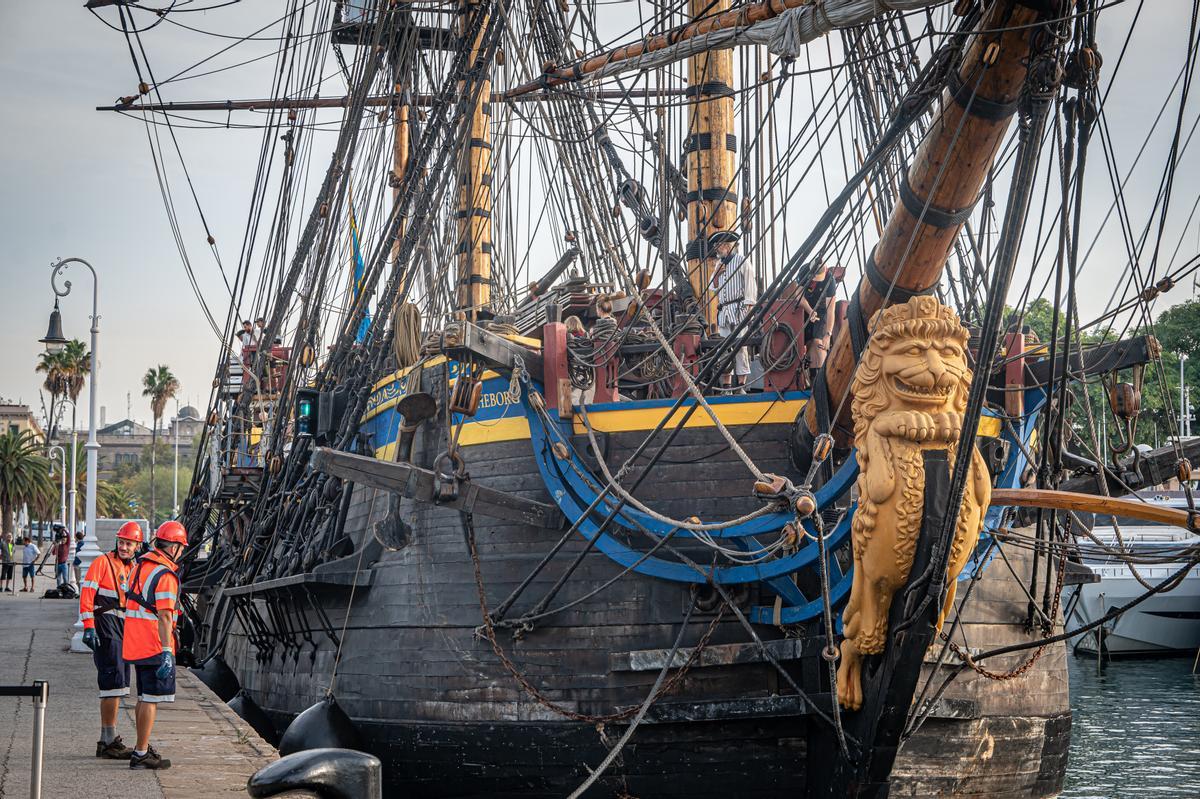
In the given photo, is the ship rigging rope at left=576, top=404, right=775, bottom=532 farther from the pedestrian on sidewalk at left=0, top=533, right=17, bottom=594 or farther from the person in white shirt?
the pedestrian on sidewalk at left=0, top=533, right=17, bottom=594

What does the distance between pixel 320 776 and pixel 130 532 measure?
178 inches

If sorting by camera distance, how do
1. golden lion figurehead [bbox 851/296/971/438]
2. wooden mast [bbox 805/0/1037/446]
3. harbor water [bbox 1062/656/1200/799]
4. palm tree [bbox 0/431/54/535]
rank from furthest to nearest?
palm tree [bbox 0/431/54/535]
harbor water [bbox 1062/656/1200/799]
golden lion figurehead [bbox 851/296/971/438]
wooden mast [bbox 805/0/1037/446]

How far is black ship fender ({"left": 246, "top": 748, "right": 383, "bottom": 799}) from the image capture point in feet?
18.9

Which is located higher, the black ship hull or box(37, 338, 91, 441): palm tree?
box(37, 338, 91, 441): palm tree

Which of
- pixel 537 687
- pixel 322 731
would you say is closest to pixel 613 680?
pixel 537 687

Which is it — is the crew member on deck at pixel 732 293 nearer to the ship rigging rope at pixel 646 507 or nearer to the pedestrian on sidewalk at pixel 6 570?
the ship rigging rope at pixel 646 507

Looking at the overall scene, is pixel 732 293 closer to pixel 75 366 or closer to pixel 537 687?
pixel 537 687

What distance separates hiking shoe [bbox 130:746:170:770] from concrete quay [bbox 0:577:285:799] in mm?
68

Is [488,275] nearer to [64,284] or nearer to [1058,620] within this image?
[64,284]

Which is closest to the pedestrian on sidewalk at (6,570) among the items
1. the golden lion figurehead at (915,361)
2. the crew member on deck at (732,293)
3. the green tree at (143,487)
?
the crew member on deck at (732,293)

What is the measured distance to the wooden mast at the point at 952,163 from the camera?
26.2 ft

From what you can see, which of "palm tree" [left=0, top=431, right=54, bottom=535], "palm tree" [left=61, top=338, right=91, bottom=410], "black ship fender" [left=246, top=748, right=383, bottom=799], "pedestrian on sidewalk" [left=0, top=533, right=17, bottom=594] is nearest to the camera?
"black ship fender" [left=246, top=748, right=383, bottom=799]

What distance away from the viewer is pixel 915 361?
8.16m

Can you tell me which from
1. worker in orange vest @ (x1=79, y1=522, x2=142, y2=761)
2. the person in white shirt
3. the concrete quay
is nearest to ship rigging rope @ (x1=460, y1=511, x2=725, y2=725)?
the concrete quay
